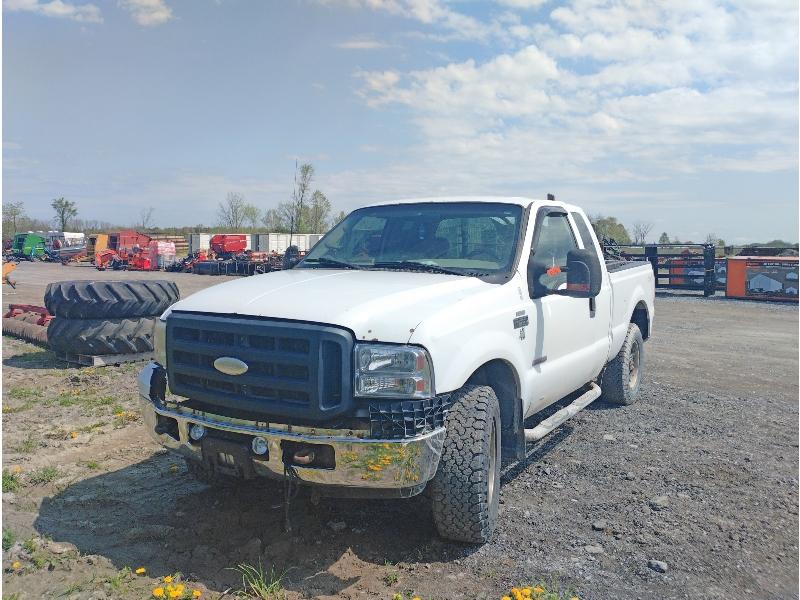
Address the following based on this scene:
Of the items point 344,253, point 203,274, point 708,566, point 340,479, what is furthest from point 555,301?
point 203,274

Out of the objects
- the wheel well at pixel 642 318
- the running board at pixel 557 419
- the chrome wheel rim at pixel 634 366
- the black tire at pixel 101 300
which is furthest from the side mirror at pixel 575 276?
the black tire at pixel 101 300

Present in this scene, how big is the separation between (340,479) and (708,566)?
6.57 ft

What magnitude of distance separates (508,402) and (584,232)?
2302 mm

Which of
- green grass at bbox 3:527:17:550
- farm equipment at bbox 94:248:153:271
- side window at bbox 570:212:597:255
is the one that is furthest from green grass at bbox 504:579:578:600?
farm equipment at bbox 94:248:153:271

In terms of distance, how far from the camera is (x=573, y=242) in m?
5.51

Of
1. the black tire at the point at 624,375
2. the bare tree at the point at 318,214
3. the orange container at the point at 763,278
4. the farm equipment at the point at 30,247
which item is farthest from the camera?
the bare tree at the point at 318,214

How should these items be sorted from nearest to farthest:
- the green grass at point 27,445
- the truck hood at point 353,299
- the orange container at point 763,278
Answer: the truck hood at point 353,299
the green grass at point 27,445
the orange container at point 763,278

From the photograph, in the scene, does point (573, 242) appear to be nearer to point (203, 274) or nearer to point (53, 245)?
point (203, 274)

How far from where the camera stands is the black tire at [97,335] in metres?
7.90

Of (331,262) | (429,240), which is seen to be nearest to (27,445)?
(331,262)

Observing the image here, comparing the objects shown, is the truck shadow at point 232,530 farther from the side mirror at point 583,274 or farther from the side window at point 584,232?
the side window at point 584,232

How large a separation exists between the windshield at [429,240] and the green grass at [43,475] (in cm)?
224

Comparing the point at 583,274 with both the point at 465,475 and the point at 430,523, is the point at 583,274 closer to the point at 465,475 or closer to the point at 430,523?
the point at 465,475

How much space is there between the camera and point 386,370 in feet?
10.5
